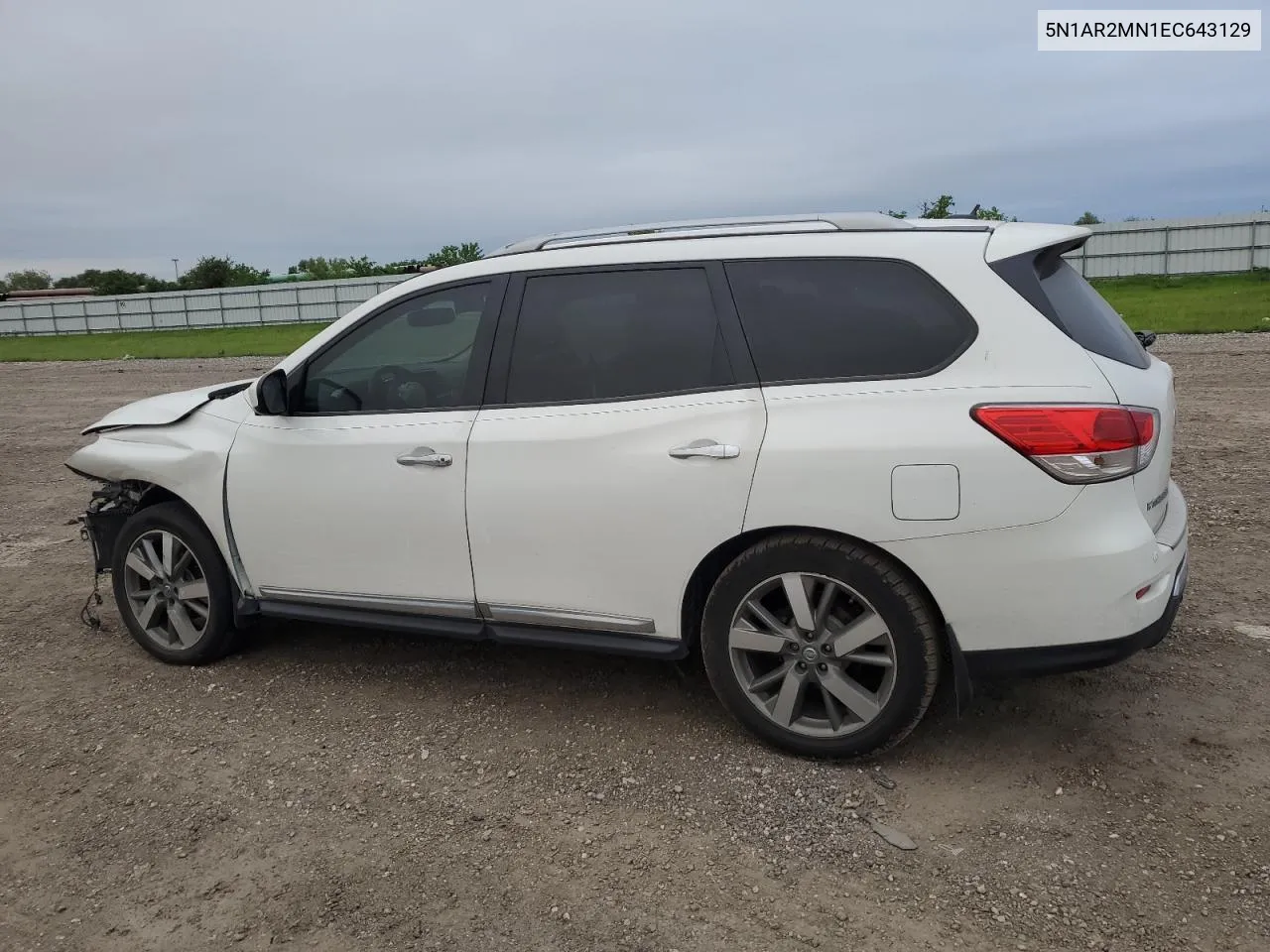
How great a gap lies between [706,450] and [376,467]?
1.45 meters

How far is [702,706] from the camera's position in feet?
13.6

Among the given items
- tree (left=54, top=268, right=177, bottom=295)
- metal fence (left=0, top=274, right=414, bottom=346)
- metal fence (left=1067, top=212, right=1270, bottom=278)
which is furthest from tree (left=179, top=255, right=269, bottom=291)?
metal fence (left=1067, top=212, right=1270, bottom=278)

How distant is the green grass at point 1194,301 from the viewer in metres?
18.5

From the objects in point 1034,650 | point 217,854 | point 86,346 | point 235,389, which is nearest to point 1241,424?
point 1034,650

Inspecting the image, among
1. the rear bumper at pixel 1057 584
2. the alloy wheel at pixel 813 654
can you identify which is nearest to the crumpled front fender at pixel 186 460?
the alloy wheel at pixel 813 654

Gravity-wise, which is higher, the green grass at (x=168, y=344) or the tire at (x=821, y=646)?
the green grass at (x=168, y=344)

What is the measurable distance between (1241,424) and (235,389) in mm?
8508

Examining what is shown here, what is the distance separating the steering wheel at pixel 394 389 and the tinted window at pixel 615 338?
18.5 inches

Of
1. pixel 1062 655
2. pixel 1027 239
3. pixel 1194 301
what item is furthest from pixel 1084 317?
pixel 1194 301

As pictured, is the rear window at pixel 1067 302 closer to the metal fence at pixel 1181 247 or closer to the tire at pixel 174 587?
the tire at pixel 174 587

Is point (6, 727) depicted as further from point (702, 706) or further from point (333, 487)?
point (702, 706)

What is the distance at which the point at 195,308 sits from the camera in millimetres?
46781

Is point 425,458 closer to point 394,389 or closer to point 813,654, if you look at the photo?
point 394,389

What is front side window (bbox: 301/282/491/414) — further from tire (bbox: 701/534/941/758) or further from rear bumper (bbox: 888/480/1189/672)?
rear bumper (bbox: 888/480/1189/672)
